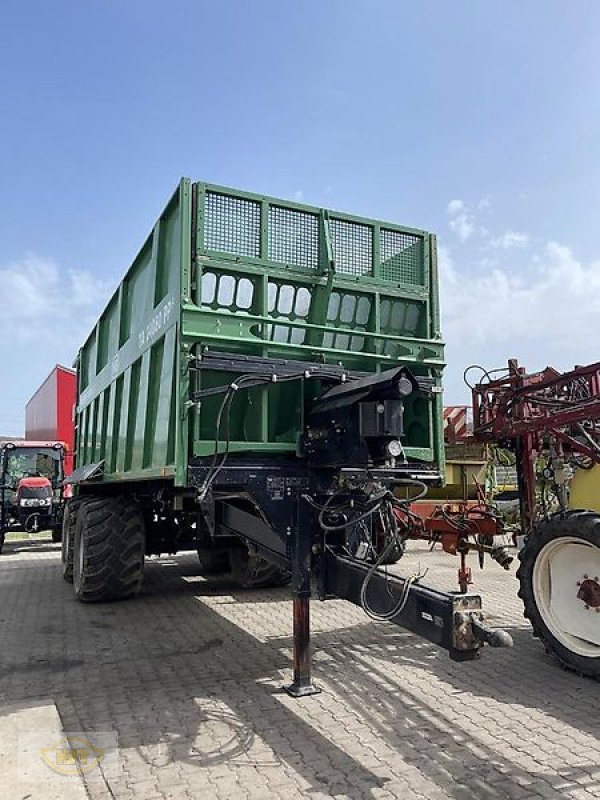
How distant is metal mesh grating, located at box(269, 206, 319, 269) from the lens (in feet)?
16.2

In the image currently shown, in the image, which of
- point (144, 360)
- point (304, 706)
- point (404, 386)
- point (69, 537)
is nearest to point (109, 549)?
point (69, 537)

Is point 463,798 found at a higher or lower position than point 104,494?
lower

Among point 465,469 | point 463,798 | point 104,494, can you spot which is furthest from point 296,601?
point 465,469

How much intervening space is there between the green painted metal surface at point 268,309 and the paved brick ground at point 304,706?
1.56m

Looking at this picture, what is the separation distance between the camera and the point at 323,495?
15.6ft

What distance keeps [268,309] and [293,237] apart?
609mm

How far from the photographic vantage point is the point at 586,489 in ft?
19.3

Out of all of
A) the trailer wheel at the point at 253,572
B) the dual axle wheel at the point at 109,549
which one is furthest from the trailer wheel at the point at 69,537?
the trailer wheel at the point at 253,572

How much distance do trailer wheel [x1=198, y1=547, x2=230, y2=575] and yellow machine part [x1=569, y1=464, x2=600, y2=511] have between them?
16.4 feet

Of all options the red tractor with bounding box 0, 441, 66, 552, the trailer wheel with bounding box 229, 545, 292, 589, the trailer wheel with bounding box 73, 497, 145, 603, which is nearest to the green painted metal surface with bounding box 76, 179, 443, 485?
the trailer wheel with bounding box 73, 497, 145, 603

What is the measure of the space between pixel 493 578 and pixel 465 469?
4.04 metres

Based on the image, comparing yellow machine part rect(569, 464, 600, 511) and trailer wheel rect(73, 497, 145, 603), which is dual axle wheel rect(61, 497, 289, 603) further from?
yellow machine part rect(569, 464, 600, 511)

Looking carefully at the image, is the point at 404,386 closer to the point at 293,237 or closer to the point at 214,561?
the point at 293,237

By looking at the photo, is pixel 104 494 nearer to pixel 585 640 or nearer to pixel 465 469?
pixel 585 640
